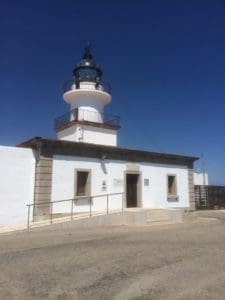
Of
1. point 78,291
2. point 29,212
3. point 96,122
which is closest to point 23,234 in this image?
point 29,212

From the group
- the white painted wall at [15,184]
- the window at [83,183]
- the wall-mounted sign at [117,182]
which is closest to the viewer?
the white painted wall at [15,184]

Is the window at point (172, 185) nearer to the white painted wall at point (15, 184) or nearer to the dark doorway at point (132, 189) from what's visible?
the dark doorway at point (132, 189)

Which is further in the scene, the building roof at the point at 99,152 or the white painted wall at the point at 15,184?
the building roof at the point at 99,152

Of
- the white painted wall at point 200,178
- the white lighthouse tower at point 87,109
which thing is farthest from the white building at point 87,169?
the white painted wall at point 200,178

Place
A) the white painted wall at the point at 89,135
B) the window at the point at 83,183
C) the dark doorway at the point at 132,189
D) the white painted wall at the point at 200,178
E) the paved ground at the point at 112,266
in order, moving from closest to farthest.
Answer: the paved ground at the point at 112,266 → the window at the point at 83,183 → the dark doorway at the point at 132,189 → the white painted wall at the point at 89,135 → the white painted wall at the point at 200,178

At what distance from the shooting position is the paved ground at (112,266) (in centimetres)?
489

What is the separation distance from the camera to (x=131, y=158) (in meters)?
16.7

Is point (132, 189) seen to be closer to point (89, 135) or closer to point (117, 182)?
point (117, 182)

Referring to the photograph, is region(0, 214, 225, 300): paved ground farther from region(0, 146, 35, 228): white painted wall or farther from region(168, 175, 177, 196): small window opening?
region(168, 175, 177, 196): small window opening

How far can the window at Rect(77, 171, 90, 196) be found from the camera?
14.8 metres

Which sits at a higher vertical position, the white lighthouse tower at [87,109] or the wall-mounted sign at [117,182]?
the white lighthouse tower at [87,109]

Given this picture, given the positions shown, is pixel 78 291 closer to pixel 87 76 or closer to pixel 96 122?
pixel 96 122

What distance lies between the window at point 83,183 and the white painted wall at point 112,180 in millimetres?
256

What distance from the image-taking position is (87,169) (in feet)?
49.2
